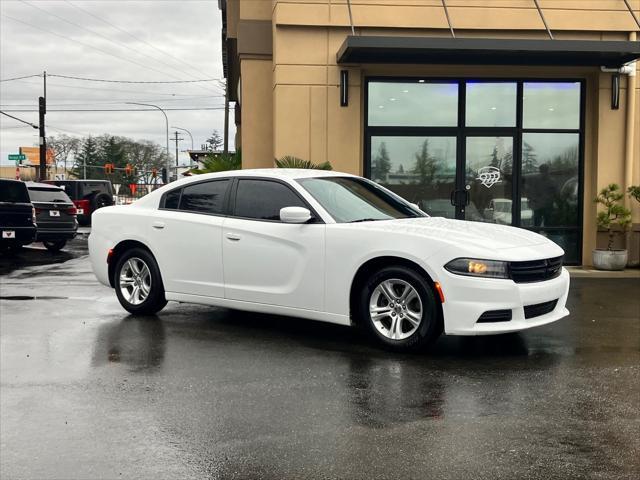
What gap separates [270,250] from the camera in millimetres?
7270

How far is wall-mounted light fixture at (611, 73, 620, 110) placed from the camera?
13562 mm

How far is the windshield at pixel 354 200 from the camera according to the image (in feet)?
23.8

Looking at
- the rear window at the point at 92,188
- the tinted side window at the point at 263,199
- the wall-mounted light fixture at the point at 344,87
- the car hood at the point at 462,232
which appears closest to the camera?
the car hood at the point at 462,232

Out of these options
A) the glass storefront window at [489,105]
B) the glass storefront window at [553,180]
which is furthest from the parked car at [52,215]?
the glass storefront window at [553,180]

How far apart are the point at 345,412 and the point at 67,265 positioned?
37.4 ft

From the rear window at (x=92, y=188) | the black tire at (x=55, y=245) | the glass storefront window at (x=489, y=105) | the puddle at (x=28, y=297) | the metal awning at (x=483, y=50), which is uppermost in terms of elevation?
the metal awning at (x=483, y=50)

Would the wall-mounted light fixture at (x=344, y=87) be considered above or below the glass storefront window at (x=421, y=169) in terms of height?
above

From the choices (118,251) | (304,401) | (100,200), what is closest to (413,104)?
(118,251)

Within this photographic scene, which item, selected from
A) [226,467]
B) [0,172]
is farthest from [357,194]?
[0,172]

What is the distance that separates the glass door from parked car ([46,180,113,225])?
18.5m

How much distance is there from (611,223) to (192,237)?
8.52 metres

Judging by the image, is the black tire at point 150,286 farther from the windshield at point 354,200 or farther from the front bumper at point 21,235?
the front bumper at point 21,235

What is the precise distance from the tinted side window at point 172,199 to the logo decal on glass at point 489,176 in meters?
7.25

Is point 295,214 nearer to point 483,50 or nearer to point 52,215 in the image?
point 483,50
